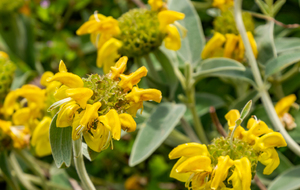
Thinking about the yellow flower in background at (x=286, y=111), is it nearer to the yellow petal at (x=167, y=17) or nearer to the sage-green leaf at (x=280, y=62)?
the sage-green leaf at (x=280, y=62)

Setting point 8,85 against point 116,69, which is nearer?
A: point 116,69

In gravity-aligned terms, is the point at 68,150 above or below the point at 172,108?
above

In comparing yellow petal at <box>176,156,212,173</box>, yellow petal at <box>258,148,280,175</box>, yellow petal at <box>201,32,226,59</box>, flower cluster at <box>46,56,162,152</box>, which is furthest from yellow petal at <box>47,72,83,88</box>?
yellow petal at <box>201,32,226,59</box>

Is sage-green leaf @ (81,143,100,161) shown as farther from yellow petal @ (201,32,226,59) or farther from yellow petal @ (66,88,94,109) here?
yellow petal @ (201,32,226,59)

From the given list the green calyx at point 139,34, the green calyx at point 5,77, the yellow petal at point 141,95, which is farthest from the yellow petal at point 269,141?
the green calyx at point 5,77

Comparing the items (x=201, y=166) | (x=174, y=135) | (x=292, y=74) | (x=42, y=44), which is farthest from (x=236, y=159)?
(x=42, y=44)

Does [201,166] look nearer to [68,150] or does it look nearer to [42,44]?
[68,150]

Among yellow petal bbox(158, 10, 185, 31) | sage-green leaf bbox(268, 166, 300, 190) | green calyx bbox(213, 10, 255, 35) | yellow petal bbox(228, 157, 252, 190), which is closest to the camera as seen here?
yellow petal bbox(228, 157, 252, 190)
